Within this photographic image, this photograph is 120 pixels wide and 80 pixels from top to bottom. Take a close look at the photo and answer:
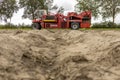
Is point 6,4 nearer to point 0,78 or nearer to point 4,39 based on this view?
point 4,39

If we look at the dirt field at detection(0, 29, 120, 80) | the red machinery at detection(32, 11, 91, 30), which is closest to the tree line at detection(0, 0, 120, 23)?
the red machinery at detection(32, 11, 91, 30)

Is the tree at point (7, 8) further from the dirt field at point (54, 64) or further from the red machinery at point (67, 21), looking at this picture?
the dirt field at point (54, 64)

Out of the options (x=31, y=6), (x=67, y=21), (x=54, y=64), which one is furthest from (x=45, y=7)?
(x=54, y=64)

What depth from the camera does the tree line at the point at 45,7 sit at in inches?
1987

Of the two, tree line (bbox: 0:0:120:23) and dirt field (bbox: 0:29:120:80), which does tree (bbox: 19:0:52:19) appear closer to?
tree line (bbox: 0:0:120:23)

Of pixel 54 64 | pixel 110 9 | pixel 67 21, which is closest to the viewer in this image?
pixel 54 64

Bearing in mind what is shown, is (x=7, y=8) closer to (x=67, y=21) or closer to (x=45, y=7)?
(x=45, y=7)

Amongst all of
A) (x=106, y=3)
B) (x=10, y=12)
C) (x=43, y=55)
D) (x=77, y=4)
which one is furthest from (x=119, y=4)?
(x=43, y=55)

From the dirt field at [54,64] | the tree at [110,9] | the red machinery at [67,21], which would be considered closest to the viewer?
the dirt field at [54,64]

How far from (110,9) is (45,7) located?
1091 centimetres

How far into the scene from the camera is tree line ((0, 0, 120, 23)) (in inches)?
1987

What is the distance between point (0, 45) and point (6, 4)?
41.8 metres

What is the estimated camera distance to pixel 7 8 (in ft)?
170

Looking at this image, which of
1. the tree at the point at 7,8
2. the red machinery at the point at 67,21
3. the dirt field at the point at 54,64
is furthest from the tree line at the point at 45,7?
the dirt field at the point at 54,64
